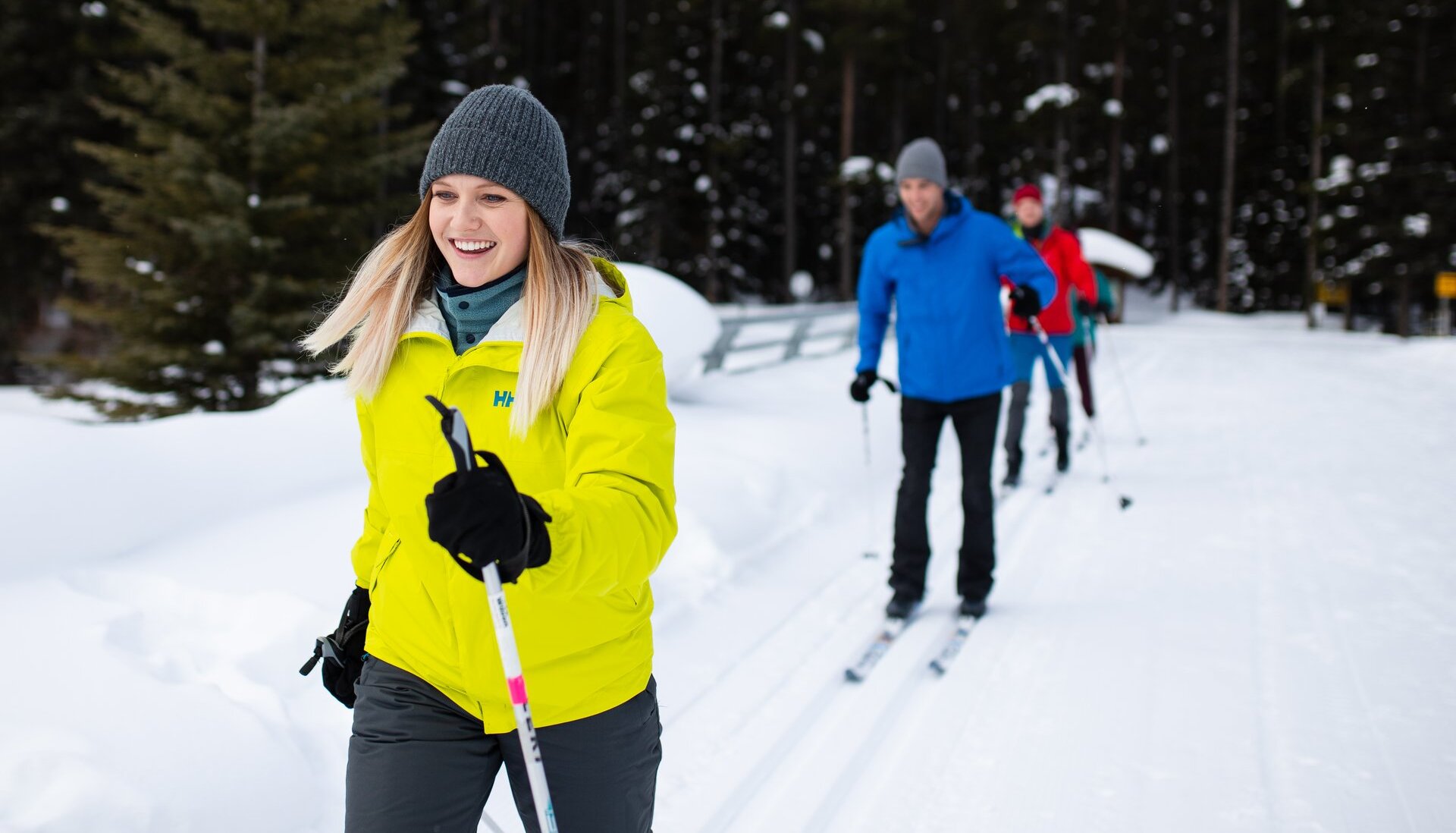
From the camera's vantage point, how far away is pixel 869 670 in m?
4.29

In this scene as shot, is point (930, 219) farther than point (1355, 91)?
No

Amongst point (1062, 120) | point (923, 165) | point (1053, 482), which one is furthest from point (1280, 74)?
point (923, 165)

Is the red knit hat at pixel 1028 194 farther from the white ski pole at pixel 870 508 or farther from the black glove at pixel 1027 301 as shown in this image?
the black glove at pixel 1027 301

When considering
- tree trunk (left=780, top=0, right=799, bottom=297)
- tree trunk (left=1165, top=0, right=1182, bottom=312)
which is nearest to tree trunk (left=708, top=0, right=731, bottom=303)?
tree trunk (left=780, top=0, right=799, bottom=297)

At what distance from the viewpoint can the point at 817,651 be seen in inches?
178

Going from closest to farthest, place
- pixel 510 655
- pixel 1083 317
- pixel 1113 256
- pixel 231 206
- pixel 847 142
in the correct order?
1. pixel 510 655
2. pixel 1083 317
3. pixel 231 206
4. pixel 1113 256
5. pixel 847 142

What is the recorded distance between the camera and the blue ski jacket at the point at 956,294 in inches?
185

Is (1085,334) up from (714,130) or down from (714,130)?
down

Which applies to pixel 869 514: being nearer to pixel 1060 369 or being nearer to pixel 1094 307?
pixel 1060 369

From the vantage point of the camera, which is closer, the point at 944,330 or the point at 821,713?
the point at 821,713

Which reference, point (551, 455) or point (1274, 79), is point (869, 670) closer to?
point (551, 455)

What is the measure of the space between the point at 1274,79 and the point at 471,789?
47968 mm

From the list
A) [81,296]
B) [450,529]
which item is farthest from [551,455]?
[81,296]

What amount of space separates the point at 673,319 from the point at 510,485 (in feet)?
24.2
